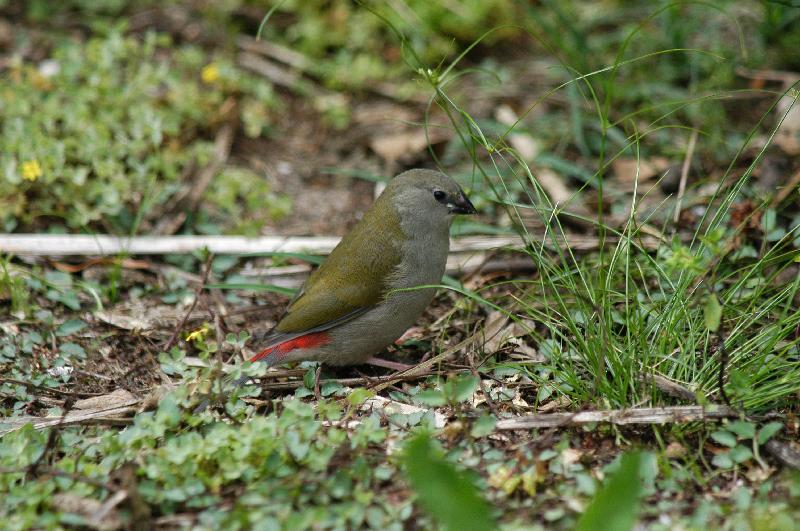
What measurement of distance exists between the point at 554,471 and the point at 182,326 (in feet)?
6.97

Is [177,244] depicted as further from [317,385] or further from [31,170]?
[317,385]

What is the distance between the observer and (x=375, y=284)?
4.13m

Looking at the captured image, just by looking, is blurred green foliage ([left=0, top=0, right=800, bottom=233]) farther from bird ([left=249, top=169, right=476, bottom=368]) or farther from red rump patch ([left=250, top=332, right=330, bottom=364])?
red rump patch ([left=250, top=332, right=330, bottom=364])

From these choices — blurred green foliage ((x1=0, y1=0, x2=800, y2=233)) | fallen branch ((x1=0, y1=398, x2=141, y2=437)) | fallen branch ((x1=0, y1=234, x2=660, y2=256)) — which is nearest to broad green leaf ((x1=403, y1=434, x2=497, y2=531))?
fallen branch ((x1=0, y1=398, x2=141, y2=437))

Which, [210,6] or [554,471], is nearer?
[554,471]

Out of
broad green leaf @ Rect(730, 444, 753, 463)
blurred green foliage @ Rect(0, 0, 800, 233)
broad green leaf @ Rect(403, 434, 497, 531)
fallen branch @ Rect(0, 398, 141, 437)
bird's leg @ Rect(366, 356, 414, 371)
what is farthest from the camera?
blurred green foliage @ Rect(0, 0, 800, 233)

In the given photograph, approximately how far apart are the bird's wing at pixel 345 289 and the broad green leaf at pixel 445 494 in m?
1.71

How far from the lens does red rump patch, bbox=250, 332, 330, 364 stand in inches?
160

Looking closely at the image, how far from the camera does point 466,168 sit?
5.92m

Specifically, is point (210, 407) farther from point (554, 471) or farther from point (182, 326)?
point (554, 471)

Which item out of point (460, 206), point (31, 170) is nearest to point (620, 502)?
point (460, 206)

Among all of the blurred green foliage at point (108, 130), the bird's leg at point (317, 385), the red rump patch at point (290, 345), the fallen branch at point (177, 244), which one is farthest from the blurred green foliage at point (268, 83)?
the bird's leg at point (317, 385)

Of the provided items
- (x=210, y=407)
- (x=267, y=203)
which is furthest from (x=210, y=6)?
(x=210, y=407)

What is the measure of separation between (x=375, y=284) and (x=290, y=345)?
0.50m
